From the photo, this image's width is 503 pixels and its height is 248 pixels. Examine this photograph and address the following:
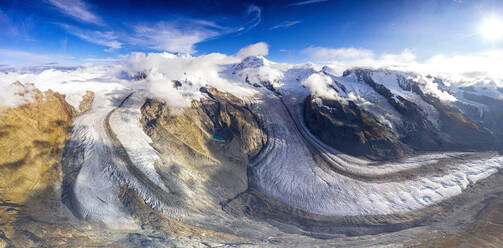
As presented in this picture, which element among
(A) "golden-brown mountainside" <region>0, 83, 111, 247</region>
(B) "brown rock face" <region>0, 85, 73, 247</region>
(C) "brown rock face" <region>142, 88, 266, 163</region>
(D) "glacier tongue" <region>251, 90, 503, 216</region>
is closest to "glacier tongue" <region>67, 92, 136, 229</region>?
(A) "golden-brown mountainside" <region>0, 83, 111, 247</region>

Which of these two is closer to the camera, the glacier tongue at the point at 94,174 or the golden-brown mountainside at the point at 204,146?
the glacier tongue at the point at 94,174

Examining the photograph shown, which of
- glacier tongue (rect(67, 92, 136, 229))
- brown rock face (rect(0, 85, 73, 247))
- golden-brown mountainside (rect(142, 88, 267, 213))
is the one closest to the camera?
brown rock face (rect(0, 85, 73, 247))

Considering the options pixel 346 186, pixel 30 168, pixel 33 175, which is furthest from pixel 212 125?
pixel 346 186

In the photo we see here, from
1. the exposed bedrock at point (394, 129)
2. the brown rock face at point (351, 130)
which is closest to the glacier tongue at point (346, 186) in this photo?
the brown rock face at point (351, 130)

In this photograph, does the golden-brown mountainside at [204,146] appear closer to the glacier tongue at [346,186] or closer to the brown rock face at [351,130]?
the glacier tongue at [346,186]

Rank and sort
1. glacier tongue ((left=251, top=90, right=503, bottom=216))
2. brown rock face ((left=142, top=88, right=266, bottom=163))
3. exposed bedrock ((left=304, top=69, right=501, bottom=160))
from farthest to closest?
exposed bedrock ((left=304, top=69, right=501, bottom=160))
brown rock face ((left=142, top=88, right=266, bottom=163))
glacier tongue ((left=251, top=90, right=503, bottom=216))

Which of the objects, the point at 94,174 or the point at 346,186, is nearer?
the point at 94,174

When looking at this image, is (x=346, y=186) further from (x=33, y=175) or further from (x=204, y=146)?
(x=33, y=175)

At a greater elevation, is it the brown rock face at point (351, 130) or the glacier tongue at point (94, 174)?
the brown rock face at point (351, 130)

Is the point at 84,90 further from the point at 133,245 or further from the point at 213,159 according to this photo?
the point at 133,245

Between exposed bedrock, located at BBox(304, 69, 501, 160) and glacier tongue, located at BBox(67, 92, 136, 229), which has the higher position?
exposed bedrock, located at BBox(304, 69, 501, 160)

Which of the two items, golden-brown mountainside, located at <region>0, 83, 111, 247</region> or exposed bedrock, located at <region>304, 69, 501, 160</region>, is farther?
exposed bedrock, located at <region>304, 69, 501, 160</region>

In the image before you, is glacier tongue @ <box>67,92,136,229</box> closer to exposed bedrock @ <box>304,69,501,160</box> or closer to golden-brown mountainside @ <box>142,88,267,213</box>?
golden-brown mountainside @ <box>142,88,267,213</box>
